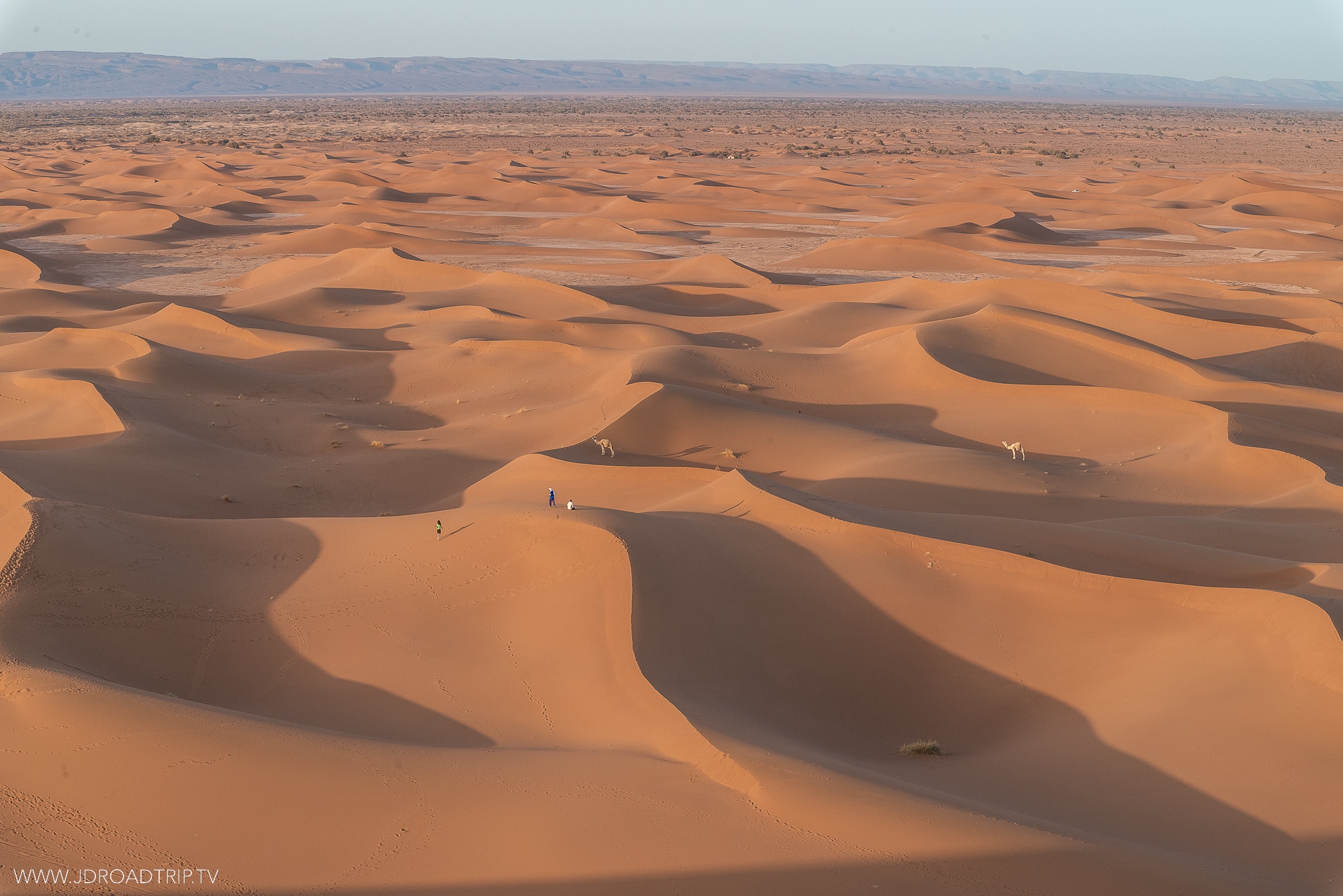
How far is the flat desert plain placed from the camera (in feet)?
19.1

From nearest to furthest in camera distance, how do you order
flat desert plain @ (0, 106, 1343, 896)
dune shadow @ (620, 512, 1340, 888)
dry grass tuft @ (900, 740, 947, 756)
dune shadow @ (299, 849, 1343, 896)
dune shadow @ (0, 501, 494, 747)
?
1. dune shadow @ (299, 849, 1343, 896)
2. flat desert plain @ (0, 106, 1343, 896)
3. dune shadow @ (620, 512, 1340, 888)
4. dry grass tuft @ (900, 740, 947, 756)
5. dune shadow @ (0, 501, 494, 747)

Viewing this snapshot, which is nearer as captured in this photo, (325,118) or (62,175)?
(62,175)

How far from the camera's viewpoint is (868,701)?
831cm

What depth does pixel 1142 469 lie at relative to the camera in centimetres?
1488

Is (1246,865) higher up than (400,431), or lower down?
higher up

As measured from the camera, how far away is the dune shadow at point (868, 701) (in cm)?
621

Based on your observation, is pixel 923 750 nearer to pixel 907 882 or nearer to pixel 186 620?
pixel 907 882

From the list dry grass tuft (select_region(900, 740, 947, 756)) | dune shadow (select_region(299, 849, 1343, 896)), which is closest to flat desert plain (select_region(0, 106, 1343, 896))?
dune shadow (select_region(299, 849, 1343, 896))

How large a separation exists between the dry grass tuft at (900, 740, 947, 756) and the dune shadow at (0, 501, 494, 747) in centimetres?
281

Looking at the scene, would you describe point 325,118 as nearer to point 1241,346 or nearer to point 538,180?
point 538,180

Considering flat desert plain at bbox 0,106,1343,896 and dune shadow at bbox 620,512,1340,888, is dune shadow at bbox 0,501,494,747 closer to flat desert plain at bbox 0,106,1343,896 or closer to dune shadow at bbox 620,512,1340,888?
flat desert plain at bbox 0,106,1343,896

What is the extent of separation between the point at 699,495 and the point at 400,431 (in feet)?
23.5

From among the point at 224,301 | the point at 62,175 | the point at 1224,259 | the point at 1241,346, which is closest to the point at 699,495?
the point at 1241,346

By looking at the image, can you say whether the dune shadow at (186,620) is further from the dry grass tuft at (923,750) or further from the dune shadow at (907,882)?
the dry grass tuft at (923,750)
